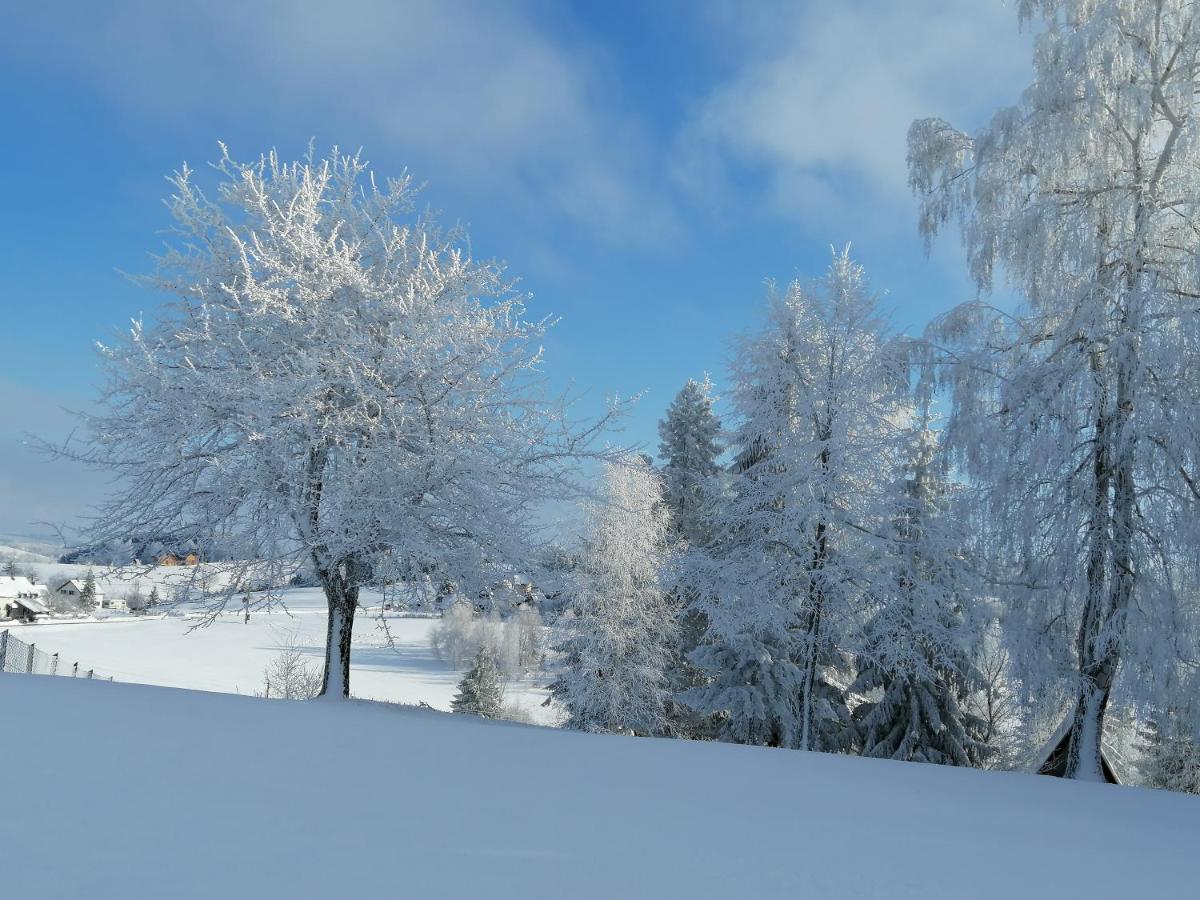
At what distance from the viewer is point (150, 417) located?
402 inches

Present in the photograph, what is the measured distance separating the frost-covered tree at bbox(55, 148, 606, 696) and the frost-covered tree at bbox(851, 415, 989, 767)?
5899mm

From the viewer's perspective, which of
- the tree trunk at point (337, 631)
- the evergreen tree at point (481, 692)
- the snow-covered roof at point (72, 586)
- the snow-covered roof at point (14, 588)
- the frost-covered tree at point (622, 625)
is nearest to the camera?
the tree trunk at point (337, 631)

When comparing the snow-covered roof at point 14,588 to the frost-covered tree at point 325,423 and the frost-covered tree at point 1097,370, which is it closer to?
the frost-covered tree at point 325,423

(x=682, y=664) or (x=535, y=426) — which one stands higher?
(x=535, y=426)

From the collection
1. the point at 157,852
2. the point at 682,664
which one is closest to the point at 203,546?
the point at 157,852

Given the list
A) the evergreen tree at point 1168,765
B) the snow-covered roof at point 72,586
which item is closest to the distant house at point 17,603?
the snow-covered roof at point 72,586

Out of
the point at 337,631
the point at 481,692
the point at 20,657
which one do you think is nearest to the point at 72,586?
the point at 481,692

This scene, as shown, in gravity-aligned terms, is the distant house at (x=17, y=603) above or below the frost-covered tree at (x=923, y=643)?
below

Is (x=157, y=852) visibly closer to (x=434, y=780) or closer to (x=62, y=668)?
(x=434, y=780)

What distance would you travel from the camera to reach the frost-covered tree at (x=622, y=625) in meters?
19.2

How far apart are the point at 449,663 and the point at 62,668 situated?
43531mm

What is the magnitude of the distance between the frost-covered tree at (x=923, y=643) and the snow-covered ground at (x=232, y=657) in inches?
708

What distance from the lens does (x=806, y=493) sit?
1253 centimetres

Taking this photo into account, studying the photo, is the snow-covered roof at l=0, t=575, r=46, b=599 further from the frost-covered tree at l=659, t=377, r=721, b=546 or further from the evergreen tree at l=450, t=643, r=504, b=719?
the frost-covered tree at l=659, t=377, r=721, b=546
